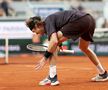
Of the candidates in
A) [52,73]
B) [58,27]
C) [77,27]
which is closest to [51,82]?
[52,73]

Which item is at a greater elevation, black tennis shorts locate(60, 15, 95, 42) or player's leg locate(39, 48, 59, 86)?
black tennis shorts locate(60, 15, 95, 42)

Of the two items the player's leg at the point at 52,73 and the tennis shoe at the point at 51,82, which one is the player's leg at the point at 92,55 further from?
the tennis shoe at the point at 51,82

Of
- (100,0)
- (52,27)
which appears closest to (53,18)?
(52,27)

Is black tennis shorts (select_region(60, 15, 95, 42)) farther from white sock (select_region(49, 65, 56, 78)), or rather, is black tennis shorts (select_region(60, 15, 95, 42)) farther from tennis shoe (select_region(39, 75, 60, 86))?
tennis shoe (select_region(39, 75, 60, 86))

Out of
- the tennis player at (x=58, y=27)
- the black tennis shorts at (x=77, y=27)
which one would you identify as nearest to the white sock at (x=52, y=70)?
the tennis player at (x=58, y=27)

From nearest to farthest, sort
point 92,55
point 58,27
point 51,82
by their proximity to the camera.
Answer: point 58,27
point 51,82
point 92,55

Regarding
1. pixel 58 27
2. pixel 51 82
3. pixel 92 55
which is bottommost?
pixel 51 82

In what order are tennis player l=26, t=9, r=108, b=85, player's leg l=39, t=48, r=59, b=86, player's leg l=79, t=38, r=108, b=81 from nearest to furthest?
tennis player l=26, t=9, r=108, b=85
player's leg l=39, t=48, r=59, b=86
player's leg l=79, t=38, r=108, b=81

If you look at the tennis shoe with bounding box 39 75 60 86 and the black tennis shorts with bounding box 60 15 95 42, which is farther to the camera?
the tennis shoe with bounding box 39 75 60 86

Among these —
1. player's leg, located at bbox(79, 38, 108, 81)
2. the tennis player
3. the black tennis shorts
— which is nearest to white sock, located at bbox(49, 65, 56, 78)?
the tennis player

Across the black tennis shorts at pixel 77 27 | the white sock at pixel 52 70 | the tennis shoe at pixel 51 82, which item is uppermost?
the black tennis shorts at pixel 77 27

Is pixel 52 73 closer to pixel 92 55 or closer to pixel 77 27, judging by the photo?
pixel 77 27

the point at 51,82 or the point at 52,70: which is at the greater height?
the point at 52,70

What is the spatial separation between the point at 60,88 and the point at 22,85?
3.25 feet
